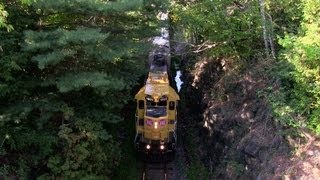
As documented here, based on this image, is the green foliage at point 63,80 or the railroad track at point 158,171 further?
the railroad track at point 158,171

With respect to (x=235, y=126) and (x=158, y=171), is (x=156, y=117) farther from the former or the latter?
(x=235, y=126)

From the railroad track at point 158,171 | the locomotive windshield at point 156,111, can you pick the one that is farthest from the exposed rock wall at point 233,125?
the locomotive windshield at point 156,111

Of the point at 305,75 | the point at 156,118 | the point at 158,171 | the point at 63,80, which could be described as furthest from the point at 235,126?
the point at 63,80

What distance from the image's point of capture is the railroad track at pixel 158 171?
65.8ft

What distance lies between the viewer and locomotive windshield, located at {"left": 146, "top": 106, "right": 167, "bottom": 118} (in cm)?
1936

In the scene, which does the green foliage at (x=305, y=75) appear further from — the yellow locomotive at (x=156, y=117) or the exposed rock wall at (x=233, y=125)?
the yellow locomotive at (x=156, y=117)

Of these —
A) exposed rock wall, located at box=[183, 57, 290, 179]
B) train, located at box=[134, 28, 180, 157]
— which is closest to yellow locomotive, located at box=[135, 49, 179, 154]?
train, located at box=[134, 28, 180, 157]

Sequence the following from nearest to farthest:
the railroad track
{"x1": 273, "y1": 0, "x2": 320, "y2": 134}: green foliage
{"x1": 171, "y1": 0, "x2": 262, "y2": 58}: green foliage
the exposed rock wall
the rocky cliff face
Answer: {"x1": 273, "y1": 0, "x2": 320, "y2": 134}: green foliage → the rocky cliff face → the exposed rock wall → {"x1": 171, "y1": 0, "x2": 262, "y2": 58}: green foliage → the railroad track

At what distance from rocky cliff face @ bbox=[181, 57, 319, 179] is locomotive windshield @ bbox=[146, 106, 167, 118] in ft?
9.19

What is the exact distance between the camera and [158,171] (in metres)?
20.4

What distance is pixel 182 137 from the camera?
2391 cm

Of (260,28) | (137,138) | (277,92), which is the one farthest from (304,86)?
(137,138)

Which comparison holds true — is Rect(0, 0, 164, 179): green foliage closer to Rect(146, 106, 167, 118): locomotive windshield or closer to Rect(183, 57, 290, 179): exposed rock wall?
Rect(146, 106, 167, 118): locomotive windshield

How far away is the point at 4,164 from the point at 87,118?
136 inches
